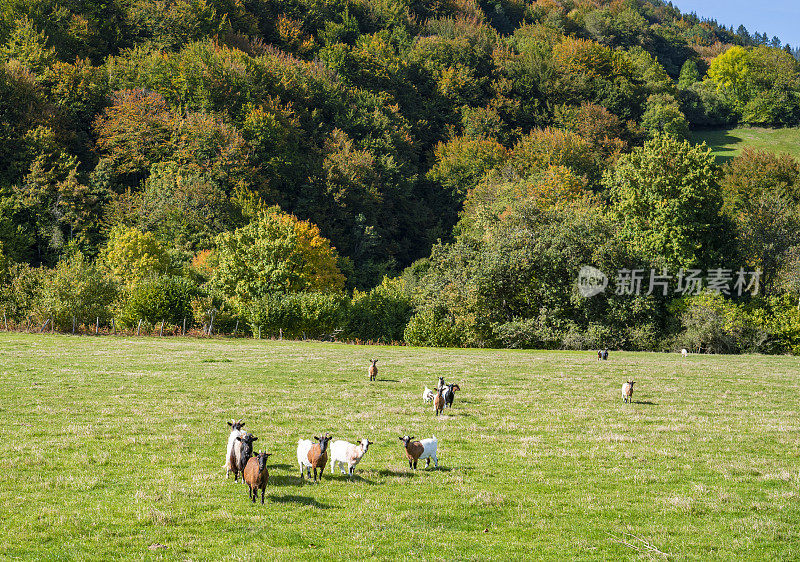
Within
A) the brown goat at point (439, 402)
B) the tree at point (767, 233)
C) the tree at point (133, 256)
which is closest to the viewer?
the brown goat at point (439, 402)

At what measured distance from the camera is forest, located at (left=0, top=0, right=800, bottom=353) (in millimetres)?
72125

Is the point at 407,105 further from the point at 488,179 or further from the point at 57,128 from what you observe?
the point at 57,128

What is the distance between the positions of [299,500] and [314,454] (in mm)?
1428

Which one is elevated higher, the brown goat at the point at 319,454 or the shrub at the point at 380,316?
the shrub at the point at 380,316

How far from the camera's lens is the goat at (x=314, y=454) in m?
15.8

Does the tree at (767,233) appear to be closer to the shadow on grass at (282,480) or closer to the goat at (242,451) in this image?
the shadow on grass at (282,480)

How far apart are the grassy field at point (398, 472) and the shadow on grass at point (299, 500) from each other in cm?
6

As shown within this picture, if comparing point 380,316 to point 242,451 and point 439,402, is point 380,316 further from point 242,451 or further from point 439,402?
point 242,451

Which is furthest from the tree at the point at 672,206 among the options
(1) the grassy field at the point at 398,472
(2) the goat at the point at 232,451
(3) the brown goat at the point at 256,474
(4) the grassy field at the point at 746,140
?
(4) the grassy field at the point at 746,140

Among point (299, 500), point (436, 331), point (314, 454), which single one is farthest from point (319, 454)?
point (436, 331)

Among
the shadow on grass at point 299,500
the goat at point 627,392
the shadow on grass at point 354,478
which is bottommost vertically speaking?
the shadow on grass at point 299,500

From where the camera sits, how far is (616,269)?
72562mm

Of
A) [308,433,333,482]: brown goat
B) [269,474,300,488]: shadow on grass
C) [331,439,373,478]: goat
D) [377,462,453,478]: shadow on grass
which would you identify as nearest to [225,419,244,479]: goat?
[269,474,300,488]: shadow on grass

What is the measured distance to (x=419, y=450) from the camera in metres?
17.2
